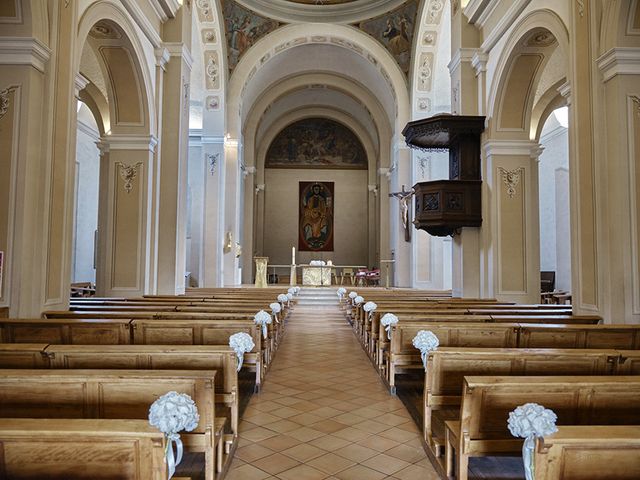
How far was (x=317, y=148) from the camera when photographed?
23.0 meters

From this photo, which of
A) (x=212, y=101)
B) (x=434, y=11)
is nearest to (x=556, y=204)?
(x=434, y=11)

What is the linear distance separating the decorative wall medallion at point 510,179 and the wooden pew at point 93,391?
23.2ft

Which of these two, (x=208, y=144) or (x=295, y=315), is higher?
(x=208, y=144)

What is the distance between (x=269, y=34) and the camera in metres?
14.9

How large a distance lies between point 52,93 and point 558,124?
518 inches

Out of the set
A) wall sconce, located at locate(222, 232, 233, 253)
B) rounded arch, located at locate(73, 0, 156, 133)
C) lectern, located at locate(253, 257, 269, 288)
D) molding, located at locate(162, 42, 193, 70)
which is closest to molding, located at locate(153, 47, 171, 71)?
molding, located at locate(162, 42, 193, 70)

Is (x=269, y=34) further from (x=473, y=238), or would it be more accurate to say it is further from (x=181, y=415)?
(x=181, y=415)

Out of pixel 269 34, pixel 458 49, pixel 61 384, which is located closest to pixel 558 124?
pixel 458 49

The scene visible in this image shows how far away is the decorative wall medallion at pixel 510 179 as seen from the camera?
822 cm

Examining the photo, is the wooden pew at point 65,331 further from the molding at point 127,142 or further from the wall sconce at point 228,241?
the wall sconce at point 228,241

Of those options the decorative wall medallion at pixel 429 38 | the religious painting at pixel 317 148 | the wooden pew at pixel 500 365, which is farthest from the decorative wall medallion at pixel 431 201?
the religious painting at pixel 317 148

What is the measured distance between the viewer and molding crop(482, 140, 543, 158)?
8219 millimetres

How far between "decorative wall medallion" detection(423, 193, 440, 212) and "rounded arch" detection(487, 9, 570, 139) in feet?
4.89

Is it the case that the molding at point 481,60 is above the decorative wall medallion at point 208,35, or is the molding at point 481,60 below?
below
